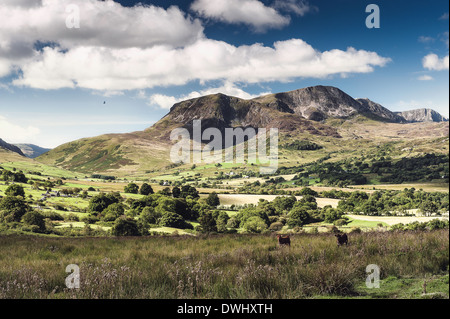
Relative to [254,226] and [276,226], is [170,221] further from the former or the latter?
[276,226]

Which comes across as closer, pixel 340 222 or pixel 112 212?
pixel 112 212

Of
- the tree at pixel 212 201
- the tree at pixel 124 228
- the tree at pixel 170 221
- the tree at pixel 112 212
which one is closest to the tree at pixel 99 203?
the tree at pixel 112 212

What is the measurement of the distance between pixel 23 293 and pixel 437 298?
26.4 ft

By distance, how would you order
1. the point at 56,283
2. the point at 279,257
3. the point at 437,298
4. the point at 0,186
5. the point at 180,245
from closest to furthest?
1. the point at 437,298
2. the point at 56,283
3. the point at 279,257
4. the point at 180,245
5. the point at 0,186

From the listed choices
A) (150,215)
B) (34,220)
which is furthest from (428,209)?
(34,220)

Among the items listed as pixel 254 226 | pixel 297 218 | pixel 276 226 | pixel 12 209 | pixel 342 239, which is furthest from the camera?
pixel 297 218

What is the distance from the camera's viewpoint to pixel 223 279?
5.88 meters

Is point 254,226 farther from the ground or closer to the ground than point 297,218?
farther from the ground

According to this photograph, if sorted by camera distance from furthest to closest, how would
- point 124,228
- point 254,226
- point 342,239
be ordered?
point 254,226 → point 124,228 → point 342,239

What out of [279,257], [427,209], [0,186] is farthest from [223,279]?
[427,209]

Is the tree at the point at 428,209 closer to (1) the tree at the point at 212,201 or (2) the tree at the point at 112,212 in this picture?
(1) the tree at the point at 212,201

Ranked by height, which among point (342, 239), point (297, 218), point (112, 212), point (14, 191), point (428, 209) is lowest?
point (428, 209)
